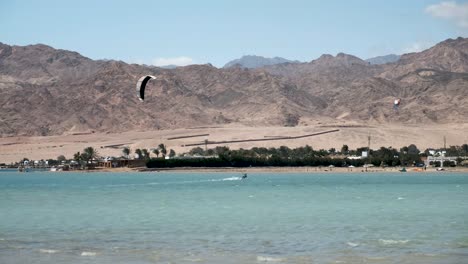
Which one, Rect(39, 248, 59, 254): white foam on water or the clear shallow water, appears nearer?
the clear shallow water

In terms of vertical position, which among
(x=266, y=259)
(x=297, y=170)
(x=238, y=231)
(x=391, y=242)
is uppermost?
(x=297, y=170)

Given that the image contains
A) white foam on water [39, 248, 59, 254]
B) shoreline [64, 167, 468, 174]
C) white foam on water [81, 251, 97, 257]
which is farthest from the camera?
shoreline [64, 167, 468, 174]

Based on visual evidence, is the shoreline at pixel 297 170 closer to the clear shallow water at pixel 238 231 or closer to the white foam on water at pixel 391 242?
the clear shallow water at pixel 238 231

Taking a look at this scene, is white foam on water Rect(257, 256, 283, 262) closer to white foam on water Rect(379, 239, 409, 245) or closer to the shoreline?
white foam on water Rect(379, 239, 409, 245)

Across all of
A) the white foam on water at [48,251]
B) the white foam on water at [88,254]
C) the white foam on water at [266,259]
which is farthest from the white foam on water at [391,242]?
the white foam on water at [48,251]

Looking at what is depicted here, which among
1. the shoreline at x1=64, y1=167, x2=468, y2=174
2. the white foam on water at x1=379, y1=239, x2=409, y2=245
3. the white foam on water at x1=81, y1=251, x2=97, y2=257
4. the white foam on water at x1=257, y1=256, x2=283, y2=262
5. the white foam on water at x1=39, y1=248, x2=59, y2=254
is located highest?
the shoreline at x1=64, y1=167, x2=468, y2=174

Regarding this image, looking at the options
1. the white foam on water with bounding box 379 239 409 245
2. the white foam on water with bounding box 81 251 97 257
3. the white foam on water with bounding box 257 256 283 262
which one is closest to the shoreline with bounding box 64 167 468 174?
the white foam on water with bounding box 379 239 409 245

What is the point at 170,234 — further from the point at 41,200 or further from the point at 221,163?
the point at 221,163

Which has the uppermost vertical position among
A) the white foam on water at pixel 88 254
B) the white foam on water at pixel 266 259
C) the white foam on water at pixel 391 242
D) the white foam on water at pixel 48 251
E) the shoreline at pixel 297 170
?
the shoreline at pixel 297 170

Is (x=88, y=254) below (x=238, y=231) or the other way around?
below

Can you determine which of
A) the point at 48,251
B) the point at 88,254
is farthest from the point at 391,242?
the point at 48,251

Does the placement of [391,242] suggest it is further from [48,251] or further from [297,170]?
[297,170]
